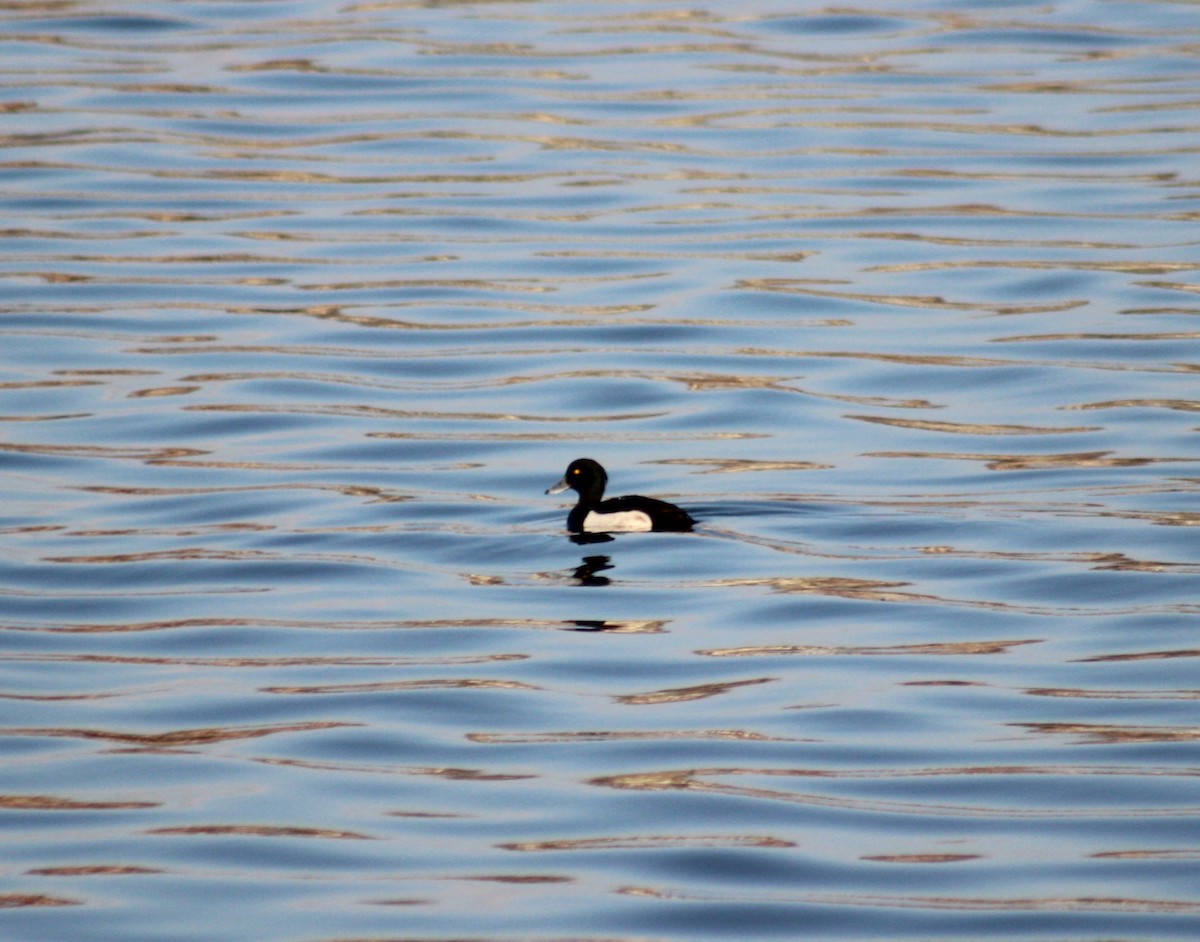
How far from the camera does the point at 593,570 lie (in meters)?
12.3

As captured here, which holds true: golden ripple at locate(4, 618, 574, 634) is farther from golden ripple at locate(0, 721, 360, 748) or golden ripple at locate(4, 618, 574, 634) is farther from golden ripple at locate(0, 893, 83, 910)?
golden ripple at locate(0, 893, 83, 910)

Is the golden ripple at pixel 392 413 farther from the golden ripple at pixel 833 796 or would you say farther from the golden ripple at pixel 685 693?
the golden ripple at pixel 833 796

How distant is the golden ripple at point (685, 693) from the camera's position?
9.70m

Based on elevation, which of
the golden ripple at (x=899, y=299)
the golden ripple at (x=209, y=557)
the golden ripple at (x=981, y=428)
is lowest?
the golden ripple at (x=209, y=557)

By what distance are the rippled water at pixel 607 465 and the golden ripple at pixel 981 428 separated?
0.34 ft

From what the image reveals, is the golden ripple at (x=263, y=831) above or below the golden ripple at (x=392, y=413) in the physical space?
below

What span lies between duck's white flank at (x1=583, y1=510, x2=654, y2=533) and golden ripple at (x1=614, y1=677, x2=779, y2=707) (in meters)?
2.60

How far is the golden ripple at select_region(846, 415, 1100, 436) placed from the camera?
15.0 meters

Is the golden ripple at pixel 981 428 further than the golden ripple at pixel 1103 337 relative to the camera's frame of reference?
No

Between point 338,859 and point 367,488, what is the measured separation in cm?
634

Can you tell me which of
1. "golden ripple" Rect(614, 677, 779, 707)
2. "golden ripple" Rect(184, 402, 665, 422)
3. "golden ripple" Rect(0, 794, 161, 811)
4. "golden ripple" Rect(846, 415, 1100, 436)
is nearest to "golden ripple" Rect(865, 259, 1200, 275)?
"golden ripple" Rect(846, 415, 1100, 436)

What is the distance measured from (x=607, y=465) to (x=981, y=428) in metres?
2.68

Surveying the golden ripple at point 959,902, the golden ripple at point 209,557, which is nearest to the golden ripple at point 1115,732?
the golden ripple at point 959,902

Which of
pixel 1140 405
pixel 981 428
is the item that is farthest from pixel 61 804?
pixel 1140 405
